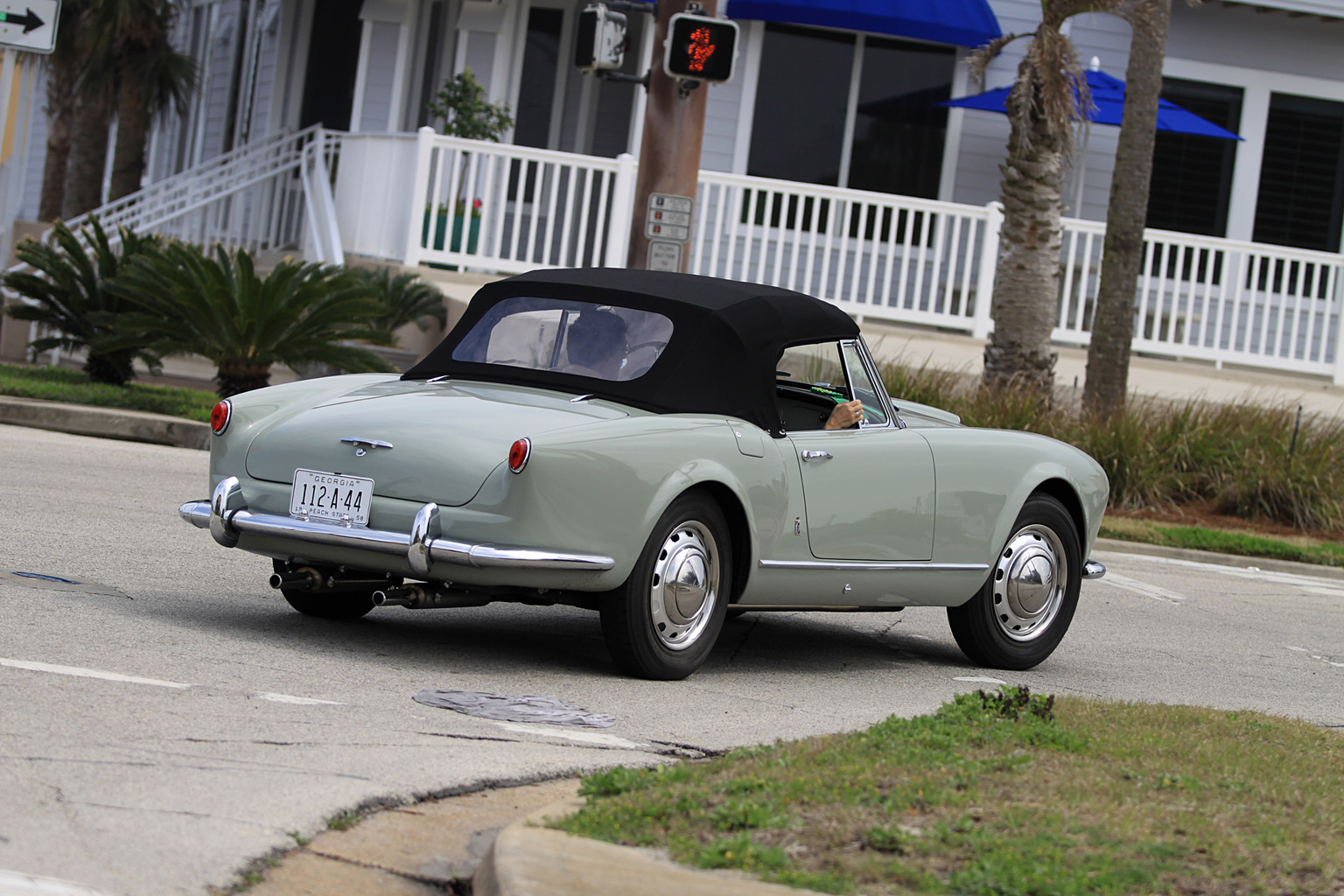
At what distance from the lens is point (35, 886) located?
342 centimetres

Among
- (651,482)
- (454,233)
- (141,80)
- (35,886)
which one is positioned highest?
(141,80)

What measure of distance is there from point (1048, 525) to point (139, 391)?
9362mm

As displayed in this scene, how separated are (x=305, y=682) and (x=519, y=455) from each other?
40.6 inches

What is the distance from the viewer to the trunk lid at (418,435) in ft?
18.9

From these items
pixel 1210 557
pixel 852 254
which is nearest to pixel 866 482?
pixel 1210 557

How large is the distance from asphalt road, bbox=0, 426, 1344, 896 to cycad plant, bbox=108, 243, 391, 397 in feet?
9.63

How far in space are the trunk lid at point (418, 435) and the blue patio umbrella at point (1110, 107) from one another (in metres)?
14.3

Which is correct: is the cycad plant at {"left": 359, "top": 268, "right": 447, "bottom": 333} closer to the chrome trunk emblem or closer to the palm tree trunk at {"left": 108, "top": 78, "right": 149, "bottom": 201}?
the palm tree trunk at {"left": 108, "top": 78, "right": 149, "bottom": 201}

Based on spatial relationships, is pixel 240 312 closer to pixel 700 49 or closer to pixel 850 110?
pixel 700 49

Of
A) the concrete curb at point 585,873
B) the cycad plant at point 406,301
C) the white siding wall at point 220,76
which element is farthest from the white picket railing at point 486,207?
the concrete curb at point 585,873

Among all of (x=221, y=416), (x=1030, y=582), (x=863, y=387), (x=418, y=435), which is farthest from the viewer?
(x=1030, y=582)

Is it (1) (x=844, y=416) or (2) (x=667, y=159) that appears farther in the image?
(2) (x=667, y=159)

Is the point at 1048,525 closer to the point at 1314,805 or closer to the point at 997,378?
the point at 1314,805

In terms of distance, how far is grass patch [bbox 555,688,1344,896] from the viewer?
3701mm
